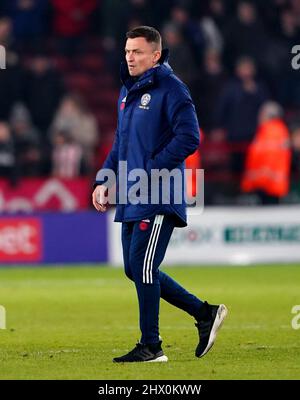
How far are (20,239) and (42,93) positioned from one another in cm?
303

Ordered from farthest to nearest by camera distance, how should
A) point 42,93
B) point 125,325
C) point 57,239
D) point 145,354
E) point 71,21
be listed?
point 71,21, point 42,93, point 57,239, point 125,325, point 145,354

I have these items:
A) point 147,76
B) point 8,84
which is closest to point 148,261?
point 147,76

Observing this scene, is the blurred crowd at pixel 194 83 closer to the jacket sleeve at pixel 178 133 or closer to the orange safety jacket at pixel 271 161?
the orange safety jacket at pixel 271 161

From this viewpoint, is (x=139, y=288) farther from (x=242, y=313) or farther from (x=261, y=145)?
(x=261, y=145)

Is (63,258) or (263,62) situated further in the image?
(263,62)

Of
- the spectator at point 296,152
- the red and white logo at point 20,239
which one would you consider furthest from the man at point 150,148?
the spectator at point 296,152

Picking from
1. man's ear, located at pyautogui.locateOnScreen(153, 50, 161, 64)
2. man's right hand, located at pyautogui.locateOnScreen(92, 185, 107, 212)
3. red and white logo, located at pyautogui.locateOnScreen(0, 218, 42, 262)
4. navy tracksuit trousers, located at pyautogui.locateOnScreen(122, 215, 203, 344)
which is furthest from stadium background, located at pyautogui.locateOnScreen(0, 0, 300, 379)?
man's ear, located at pyautogui.locateOnScreen(153, 50, 161, 64)

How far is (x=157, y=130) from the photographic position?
885 centimetres

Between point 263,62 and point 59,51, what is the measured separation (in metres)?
3.83

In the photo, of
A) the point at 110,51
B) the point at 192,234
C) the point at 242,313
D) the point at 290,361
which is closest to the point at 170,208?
the point at 290,361

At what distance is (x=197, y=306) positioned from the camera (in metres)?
9.17

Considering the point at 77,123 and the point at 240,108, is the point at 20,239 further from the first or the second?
the point at 240,108

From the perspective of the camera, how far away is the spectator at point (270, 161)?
19906mm
